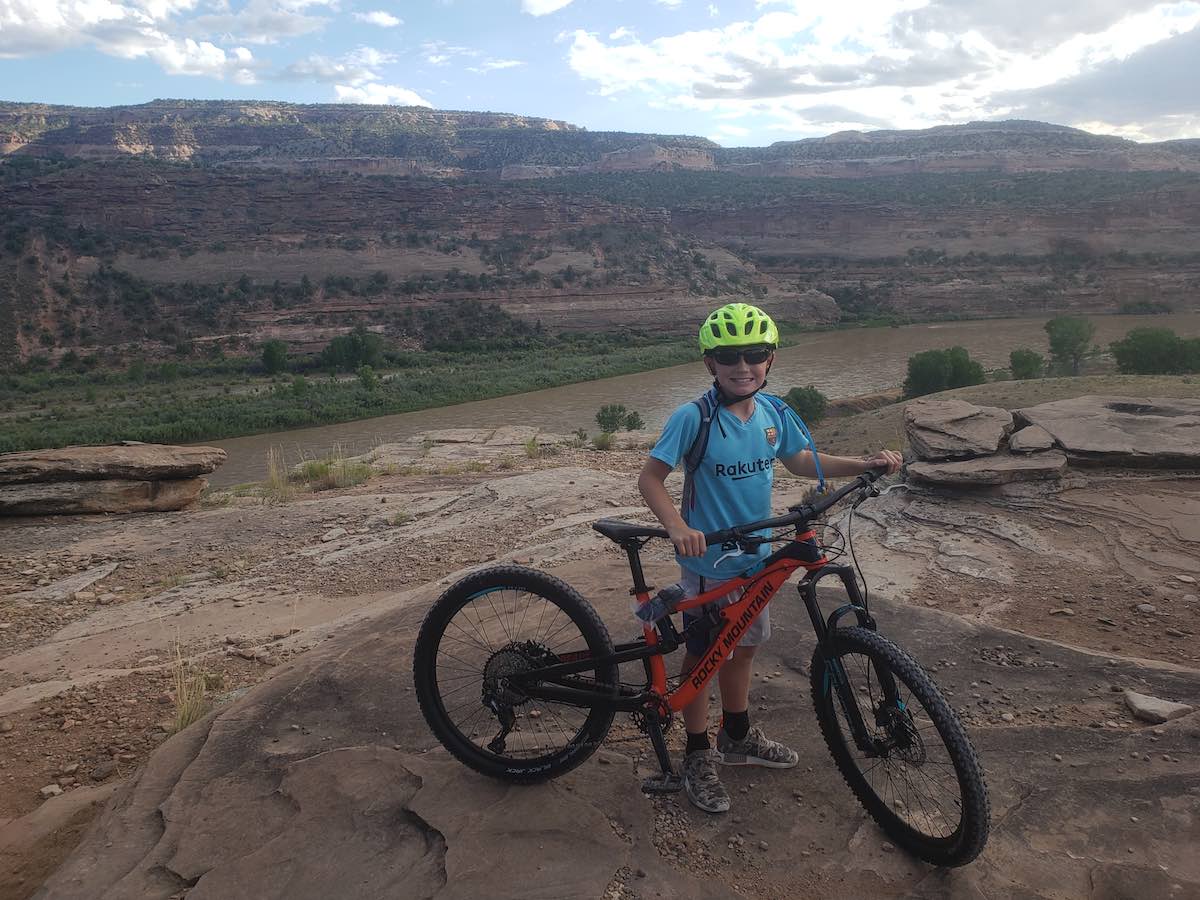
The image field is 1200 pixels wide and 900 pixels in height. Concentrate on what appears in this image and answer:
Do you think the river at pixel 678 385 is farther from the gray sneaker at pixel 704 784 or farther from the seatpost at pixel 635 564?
the gray sneaker at pixel 704 784

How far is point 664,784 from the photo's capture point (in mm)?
2771

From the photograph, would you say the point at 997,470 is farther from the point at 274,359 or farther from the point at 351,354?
the point at 274,359

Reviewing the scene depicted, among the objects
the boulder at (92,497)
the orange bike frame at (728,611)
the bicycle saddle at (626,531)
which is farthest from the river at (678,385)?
the orange bike frame at (728,611)

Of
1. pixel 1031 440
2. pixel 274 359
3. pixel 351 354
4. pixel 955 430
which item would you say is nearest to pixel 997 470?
pixel 1031 440

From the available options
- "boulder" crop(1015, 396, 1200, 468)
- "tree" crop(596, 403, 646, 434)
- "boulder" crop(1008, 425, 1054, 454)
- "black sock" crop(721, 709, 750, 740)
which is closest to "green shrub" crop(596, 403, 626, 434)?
"tree" crop(596, 403, 646, 434)

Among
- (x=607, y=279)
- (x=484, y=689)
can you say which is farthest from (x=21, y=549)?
(x=607, y=279)

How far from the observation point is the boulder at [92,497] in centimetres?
892

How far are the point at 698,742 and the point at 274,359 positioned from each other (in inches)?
1664

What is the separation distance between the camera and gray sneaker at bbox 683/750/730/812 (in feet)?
8.73

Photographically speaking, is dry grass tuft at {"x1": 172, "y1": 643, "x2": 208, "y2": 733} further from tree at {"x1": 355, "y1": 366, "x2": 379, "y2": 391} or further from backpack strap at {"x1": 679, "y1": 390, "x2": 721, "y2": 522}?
tree at {"x1": 355, "y1": 366, "x2": 379, "y2": 391}

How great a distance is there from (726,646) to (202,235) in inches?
2299

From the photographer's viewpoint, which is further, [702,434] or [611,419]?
[611,419]

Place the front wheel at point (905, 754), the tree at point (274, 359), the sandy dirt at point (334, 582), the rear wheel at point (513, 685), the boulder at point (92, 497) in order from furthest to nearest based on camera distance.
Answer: the tree at point (274, 359), the boulder at point (92, 497), the sandy dirt at point (334, 582), the rear wheel at point (513, 685), the front wheel at point (905, 754)

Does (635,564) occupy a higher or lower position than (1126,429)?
higher
